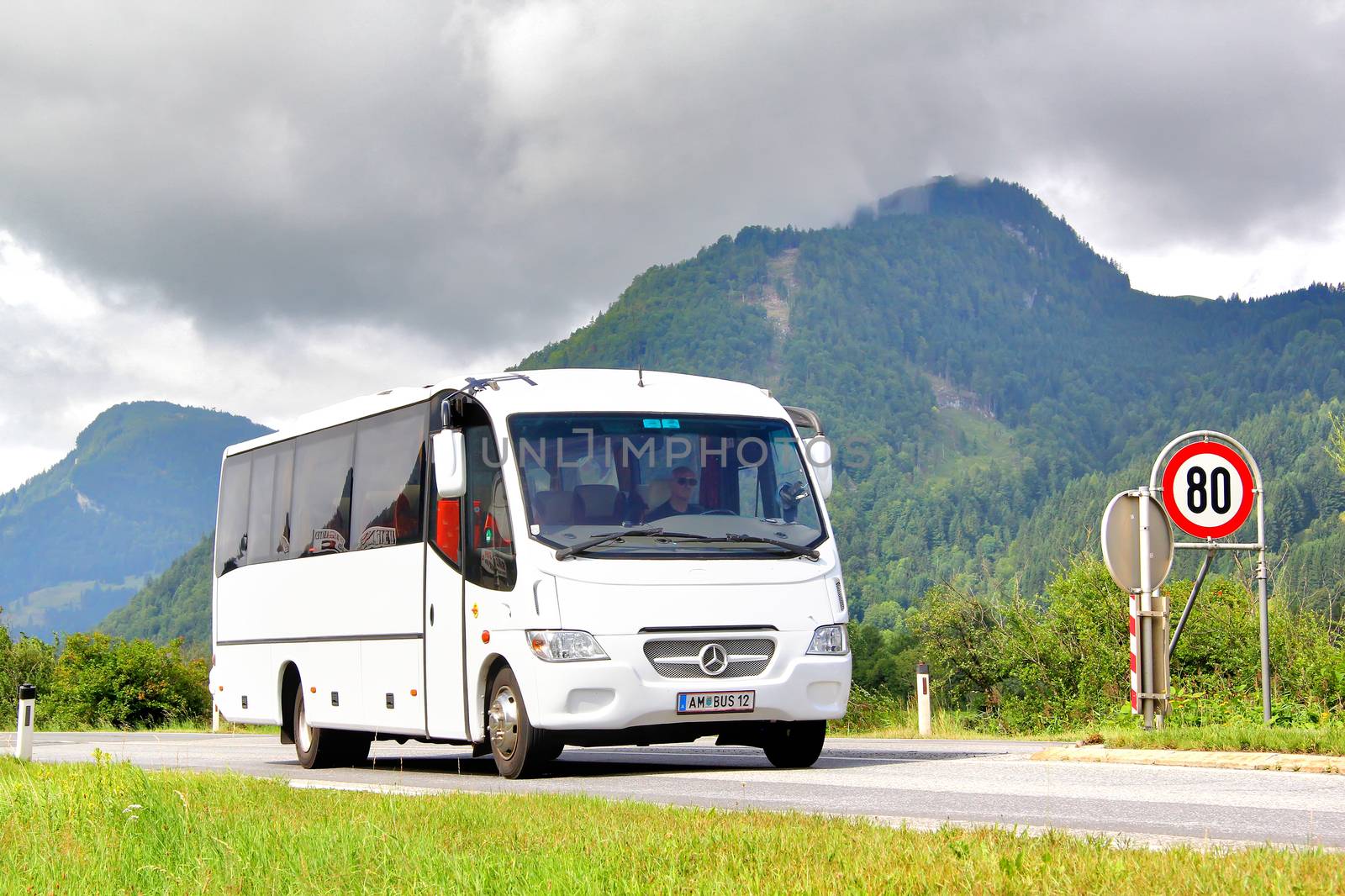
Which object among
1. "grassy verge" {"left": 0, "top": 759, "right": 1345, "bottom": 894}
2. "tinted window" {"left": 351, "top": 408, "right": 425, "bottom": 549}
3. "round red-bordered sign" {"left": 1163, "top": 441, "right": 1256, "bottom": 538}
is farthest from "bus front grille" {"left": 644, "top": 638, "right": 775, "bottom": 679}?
"round red-bordered sign" {"left": 1163, "top": 441, "right": 1256, "bottom": 538}

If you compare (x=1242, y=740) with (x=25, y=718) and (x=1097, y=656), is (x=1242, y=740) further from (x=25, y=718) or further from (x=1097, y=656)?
(x=1097, y=656)

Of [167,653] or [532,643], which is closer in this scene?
[532,643]

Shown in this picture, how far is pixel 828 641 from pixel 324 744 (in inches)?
228

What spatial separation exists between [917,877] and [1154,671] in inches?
355

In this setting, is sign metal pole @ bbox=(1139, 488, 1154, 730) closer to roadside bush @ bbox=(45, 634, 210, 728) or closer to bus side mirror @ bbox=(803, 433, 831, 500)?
bus side mirror @ bbox=(803, 433, 831, 500)

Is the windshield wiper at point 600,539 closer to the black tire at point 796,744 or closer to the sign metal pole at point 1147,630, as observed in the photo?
the black tire at point 796,744

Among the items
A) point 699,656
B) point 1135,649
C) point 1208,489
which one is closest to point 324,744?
point 699,656

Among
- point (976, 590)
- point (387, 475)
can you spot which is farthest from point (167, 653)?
point (387, 475)

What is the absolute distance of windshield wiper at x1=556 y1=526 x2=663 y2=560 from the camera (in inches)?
456

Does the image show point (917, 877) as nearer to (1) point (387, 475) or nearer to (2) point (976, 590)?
(1) point (387, 475)

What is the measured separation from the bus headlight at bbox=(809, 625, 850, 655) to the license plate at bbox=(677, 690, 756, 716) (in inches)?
26.0

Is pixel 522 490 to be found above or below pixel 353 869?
above

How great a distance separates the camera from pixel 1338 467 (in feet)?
72.3

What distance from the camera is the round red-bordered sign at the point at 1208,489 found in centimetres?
1421
